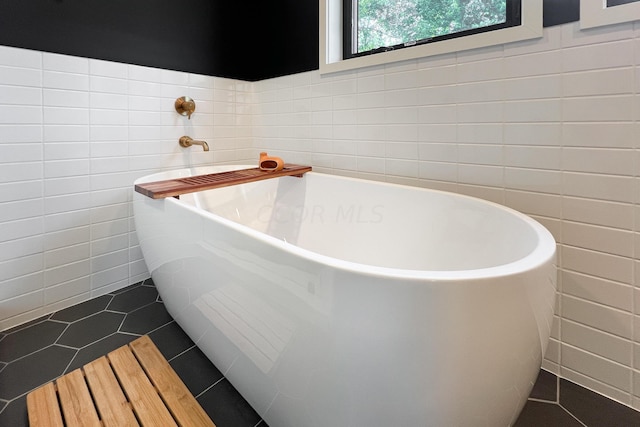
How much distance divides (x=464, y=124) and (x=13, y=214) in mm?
2020

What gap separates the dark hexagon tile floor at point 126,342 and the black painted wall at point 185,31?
49.7 inches

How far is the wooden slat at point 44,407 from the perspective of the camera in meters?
1.00

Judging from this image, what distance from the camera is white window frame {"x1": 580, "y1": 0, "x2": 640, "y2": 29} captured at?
3.36 feet

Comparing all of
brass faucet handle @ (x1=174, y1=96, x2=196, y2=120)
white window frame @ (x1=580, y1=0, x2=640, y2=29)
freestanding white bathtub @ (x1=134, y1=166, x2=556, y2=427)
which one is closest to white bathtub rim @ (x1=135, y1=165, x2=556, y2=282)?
freestanding white bathtub @ (x1=134, y1=166, x2=556, y2=427)

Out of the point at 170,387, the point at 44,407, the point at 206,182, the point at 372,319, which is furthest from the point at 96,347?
the point at 372,319

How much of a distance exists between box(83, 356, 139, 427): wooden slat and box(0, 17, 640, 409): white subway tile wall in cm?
70

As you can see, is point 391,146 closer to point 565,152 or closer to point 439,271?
point 565,152

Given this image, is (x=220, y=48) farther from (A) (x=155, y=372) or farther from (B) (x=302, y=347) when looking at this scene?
(B) (x=302, y=347)

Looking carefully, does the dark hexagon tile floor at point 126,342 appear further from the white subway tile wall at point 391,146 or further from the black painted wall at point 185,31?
the black painted wall at point 185,31

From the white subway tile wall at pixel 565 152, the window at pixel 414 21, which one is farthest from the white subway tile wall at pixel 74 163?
the white subway tile wall at pixel 565 152

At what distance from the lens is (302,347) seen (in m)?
0.74

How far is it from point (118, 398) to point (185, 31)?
6.44 ft

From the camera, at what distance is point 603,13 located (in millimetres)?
1070

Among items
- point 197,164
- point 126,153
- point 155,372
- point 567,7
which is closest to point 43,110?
point 126,153
